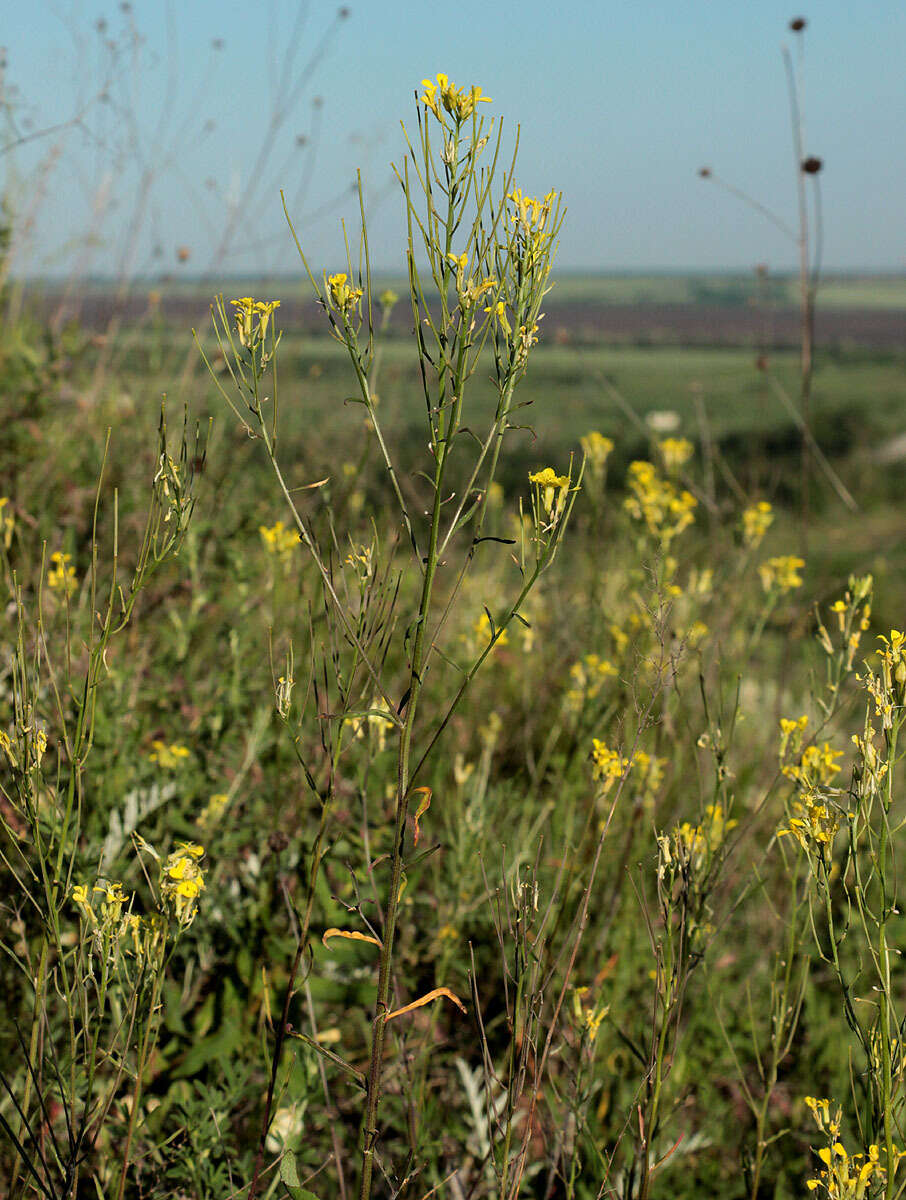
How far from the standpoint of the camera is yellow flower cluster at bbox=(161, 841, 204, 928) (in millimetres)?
1010

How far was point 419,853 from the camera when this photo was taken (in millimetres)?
1177

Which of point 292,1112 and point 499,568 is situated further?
point 499,568

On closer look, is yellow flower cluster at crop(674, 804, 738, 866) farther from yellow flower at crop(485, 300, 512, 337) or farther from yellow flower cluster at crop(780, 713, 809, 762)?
yellow flower at crop(485, 300, 512, 337)

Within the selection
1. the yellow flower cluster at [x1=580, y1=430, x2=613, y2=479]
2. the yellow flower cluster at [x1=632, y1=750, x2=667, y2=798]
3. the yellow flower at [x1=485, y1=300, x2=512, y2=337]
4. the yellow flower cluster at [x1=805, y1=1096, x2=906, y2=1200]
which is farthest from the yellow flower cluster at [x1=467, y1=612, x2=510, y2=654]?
the yellow flower cluster at [x1=805, y1=1096, x2=906, y2=1200]

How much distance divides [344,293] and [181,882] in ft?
2.20

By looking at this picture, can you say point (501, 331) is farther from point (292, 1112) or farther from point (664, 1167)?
point (664, 1167)

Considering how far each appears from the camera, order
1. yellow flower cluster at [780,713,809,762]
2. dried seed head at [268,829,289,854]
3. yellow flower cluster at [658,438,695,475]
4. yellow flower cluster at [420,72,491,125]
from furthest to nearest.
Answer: yellow flower cluster at [658,438,695,475] → dried seed head at [268,829,289,854] → yellow flower cluster at [780,713,809,762] → yellow flower cluster at [420,72,491,125]

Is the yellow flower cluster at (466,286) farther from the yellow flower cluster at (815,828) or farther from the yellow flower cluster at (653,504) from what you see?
the yellow flower cluster at (653,504)

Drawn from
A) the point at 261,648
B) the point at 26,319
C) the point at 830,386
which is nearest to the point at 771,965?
the point at 261,648

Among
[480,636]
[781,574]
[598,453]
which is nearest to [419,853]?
[480,636]

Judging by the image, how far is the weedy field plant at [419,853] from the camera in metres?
1.03

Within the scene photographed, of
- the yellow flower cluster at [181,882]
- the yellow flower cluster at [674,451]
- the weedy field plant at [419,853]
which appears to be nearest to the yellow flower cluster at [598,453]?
the weedy field plant at [419,853]

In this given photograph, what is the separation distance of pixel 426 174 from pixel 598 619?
1.84m

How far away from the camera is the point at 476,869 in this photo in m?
1.95
